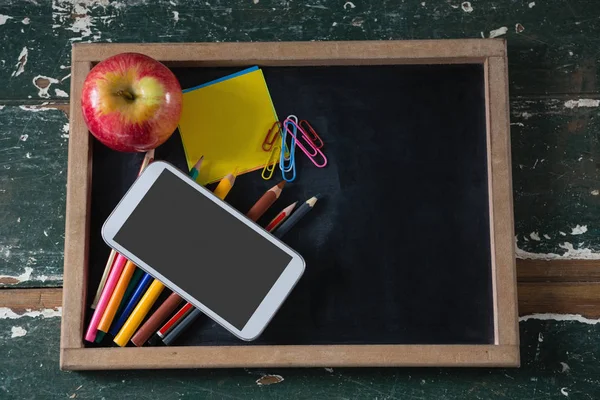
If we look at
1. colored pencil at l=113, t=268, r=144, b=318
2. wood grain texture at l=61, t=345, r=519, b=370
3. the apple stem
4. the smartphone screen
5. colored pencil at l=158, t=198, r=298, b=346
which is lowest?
wood grain texture at l=61, t=345, r=519, b=370

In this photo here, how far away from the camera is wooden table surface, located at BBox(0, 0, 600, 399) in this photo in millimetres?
865

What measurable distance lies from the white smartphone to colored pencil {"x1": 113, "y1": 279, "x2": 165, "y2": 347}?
1.6 inches

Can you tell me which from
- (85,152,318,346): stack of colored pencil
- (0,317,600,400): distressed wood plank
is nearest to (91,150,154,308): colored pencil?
(85,152,318,346): stack of colored pencil

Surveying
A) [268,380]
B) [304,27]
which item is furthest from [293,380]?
[304,27]

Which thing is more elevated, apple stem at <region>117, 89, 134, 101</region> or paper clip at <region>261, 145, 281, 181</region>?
apple stem at <region>117, 89, 134, 101</region>

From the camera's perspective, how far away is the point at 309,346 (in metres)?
0.81

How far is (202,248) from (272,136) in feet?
0.55

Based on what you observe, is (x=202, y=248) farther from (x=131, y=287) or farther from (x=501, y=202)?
(x=501, y=202)

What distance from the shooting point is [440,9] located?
92 centimetres

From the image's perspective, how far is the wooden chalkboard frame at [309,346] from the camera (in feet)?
2.63

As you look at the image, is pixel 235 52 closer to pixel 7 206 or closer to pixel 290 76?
pixel 290 76

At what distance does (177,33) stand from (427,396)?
1.91 ft

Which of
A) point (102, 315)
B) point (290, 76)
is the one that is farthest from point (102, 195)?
point (290, 76)

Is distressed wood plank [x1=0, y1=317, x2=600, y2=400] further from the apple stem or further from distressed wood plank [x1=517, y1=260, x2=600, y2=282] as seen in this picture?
the apple stem
